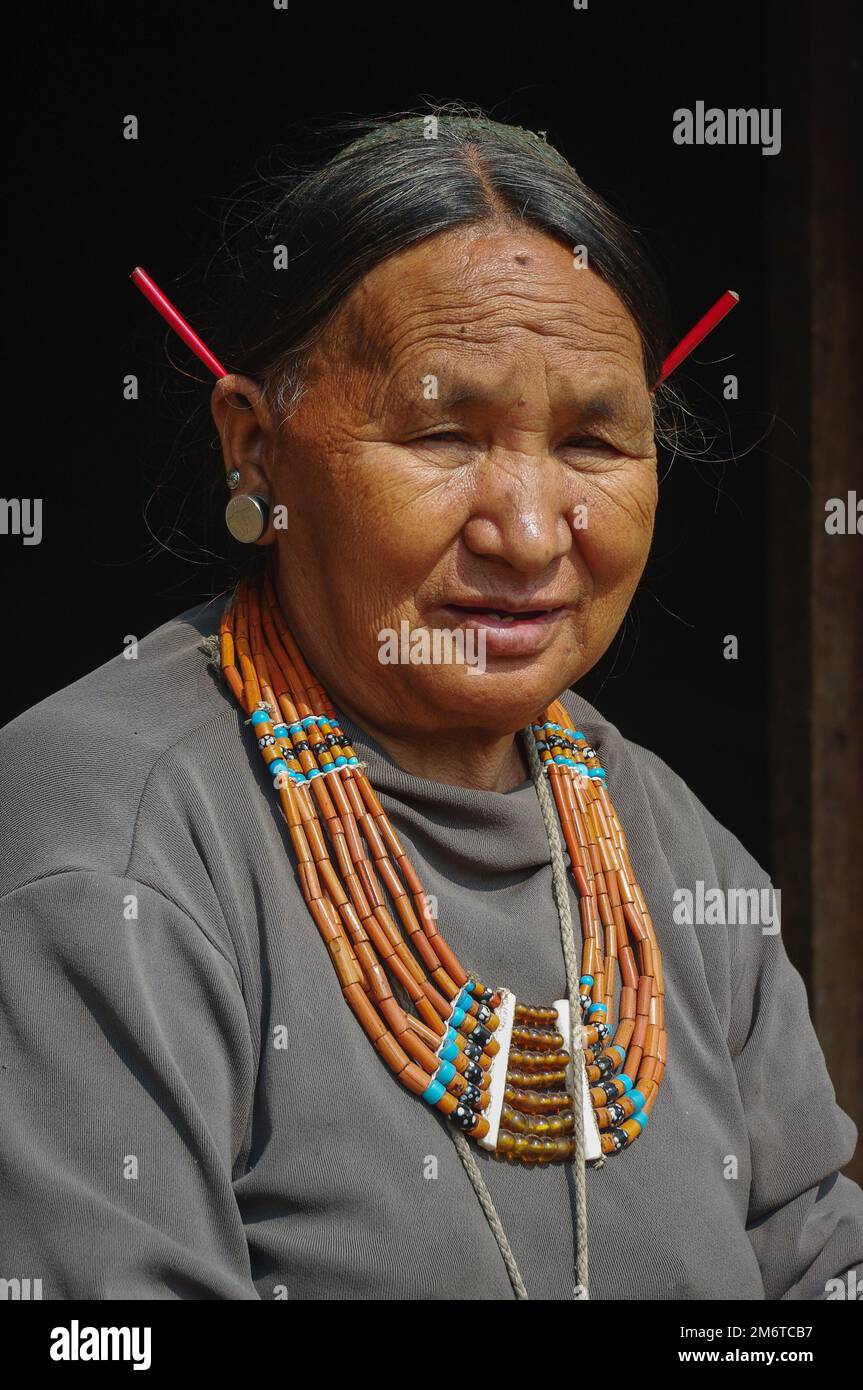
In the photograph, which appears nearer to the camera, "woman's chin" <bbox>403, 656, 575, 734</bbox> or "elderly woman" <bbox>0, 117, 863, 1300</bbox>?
"elderly woman" <bbox>0, 117, 863, 1300</bbox>

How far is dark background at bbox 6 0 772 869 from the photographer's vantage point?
3746 millimetres

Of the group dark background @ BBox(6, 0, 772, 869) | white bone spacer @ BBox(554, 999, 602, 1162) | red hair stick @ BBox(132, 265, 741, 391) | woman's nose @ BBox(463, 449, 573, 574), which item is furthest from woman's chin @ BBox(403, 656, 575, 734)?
dark background @ BBox(6, 0, 772, 869)

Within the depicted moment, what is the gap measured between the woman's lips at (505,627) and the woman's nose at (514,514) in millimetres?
73

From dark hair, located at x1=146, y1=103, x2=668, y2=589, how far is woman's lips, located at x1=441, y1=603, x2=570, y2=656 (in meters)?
0.33

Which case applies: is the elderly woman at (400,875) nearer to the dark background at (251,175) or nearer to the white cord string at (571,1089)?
the white cord string at (571,1089)

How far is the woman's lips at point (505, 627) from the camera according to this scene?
1813 mm

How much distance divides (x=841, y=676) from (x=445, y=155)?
6.64ft

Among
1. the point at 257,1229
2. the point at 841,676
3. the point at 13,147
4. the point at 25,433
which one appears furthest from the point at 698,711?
the point at 257,1229

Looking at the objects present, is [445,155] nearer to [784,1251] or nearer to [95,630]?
[784,1251]

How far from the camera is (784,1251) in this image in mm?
1982

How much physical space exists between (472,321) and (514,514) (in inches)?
9.1

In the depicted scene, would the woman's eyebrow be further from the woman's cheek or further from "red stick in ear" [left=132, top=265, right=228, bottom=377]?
"red stick in ear" [left=132, top=265, right=228, bottom=377]

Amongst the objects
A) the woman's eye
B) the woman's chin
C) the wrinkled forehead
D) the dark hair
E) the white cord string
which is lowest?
the white cord string

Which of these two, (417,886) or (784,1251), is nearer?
(417,886)
